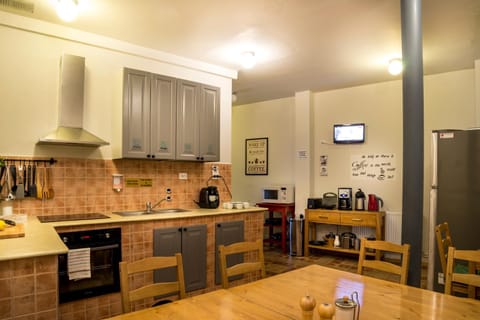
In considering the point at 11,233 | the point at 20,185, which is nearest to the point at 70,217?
the point at 20,185

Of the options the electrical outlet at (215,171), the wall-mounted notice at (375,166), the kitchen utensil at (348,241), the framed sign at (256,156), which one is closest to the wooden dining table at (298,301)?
the electrical outlet at (215,171)

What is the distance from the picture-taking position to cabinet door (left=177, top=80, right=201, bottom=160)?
3939 millimetres

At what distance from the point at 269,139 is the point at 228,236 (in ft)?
10.5

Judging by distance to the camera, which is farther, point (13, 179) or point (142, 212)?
point (142, 212)

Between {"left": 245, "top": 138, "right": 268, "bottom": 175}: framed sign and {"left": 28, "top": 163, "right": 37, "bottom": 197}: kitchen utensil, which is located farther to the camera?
{"left": 245, "top": 138, "right": 268, "bottom": 175}: framed sign

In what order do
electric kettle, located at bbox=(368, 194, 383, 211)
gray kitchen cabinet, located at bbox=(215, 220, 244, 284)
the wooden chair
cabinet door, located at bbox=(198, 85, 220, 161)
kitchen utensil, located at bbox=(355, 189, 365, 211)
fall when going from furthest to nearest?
1. kitchen utensil, located at bbox=(355, 189, 365, 211)
2. electric kettle, located at bbox=(368, 194, 383, 211)
3. cabinet door, located at bbox=(198, 85, 220, 161)
4. gray kitchen cabinet, located at bbox=(215, 220, 244, 284)
5. the wooden chair

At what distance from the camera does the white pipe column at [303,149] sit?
586 cm

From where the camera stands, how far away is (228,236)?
3.82m

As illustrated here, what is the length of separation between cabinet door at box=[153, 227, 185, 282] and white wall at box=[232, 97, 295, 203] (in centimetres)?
336

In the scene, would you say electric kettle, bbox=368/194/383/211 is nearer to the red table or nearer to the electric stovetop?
the red table

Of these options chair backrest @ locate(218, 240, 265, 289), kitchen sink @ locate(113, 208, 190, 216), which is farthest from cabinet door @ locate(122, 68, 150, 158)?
chair backrest @ locate(218, 240, 265, 289)

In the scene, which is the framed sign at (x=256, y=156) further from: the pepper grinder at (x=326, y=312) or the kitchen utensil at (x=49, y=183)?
the pepper grinder at (x=326, y=312)

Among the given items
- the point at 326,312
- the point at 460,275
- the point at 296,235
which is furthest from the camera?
the point at 296,235

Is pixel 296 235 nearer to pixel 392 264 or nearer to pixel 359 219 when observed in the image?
pixel 359 219
